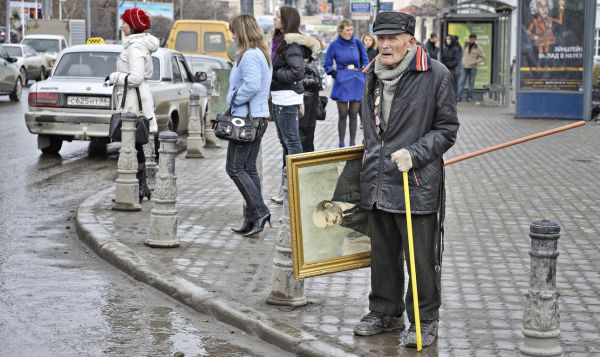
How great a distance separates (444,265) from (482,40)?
2605 centimetres

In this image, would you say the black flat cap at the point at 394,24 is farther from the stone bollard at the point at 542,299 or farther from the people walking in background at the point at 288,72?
the people walking in background at the point at 288,72

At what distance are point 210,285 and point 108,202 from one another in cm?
400

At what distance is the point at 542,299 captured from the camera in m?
5.66

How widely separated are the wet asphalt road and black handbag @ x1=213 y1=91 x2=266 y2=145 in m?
1.42

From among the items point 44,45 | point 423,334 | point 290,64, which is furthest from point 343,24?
point 44,45

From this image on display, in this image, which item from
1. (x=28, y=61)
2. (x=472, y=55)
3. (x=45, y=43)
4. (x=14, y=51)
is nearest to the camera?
(x=472, y=55)

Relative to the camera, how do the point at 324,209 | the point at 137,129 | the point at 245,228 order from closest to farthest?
the point at 324,209
the point at 245,228
the point at 137,129

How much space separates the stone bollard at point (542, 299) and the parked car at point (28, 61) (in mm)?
37863

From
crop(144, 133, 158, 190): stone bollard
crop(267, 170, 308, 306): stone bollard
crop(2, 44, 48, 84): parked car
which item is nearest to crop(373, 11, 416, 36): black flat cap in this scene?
crop(267, 170, 308, 306): stone bollard

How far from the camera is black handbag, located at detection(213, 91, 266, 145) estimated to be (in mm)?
9570

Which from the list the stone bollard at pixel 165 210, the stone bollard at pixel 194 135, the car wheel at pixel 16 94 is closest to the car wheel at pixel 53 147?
the stone bollard at pixel 194 135

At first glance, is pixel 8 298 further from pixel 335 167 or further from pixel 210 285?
pixel 335 167

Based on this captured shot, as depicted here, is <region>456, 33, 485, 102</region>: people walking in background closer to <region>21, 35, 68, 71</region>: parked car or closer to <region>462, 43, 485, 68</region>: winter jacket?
<region>462, 43, 485, 68</region>: winter jacket

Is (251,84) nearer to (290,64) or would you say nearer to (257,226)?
(257,226)
